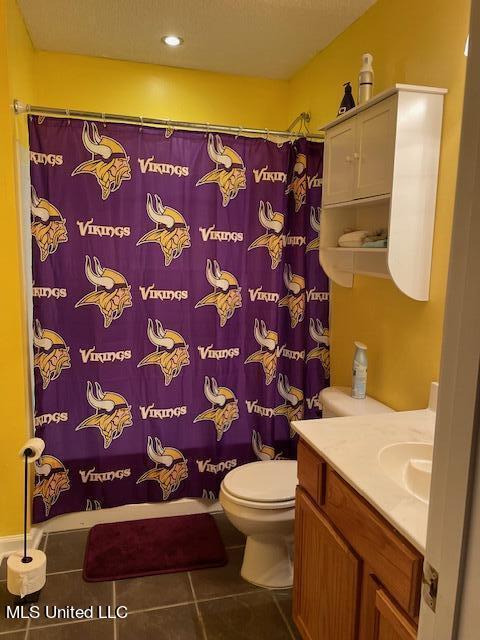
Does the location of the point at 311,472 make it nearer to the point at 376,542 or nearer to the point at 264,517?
the point at 376,542

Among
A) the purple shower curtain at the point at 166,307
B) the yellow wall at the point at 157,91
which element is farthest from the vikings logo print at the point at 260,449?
the yellow wall at the point at 157,91

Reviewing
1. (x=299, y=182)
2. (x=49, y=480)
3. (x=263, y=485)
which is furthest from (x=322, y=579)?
(x=299, y=182)

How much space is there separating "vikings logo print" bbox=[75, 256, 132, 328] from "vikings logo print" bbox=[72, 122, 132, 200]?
35cm

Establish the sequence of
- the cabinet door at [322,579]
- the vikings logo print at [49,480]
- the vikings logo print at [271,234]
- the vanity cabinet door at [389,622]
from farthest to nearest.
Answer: the vikings logo print at [271,234]
the vikings logo print at [49,480]
the cabinet door at [322,579]
the vanity cabinet door at [389,622]

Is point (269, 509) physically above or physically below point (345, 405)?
below

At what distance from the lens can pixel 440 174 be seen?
72.4 inches

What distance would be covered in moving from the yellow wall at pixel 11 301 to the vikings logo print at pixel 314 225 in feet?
4.63

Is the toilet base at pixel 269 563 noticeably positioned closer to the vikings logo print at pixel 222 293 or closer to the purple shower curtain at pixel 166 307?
the purple shower curtain at pixel 166 307

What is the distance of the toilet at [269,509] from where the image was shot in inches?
82.5

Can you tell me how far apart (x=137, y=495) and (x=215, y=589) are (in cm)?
70

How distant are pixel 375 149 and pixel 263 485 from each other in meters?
1.47

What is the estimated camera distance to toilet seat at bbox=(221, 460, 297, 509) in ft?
6.87

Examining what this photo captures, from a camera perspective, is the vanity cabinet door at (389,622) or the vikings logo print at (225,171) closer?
the vanity cabinet door at (389,622)

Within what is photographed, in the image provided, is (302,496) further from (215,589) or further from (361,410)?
(215,589)
